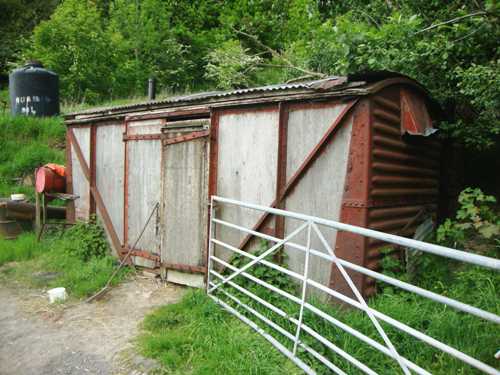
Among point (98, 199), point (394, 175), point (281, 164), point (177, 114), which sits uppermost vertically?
point (177, 114)

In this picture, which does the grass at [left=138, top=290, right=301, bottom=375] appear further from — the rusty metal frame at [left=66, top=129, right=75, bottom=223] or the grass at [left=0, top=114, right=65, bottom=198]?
the grass at [left=0, top=114, right=65, bottom=198]

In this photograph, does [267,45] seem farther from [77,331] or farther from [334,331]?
[334,331]

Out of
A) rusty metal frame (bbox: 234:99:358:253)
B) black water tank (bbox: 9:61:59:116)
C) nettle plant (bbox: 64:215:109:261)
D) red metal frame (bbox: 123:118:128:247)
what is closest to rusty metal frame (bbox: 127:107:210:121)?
red metal frame (bbox: 123:118:128:247)

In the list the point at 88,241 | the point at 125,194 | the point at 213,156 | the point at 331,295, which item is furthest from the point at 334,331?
the point at 88,241

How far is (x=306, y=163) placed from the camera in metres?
4.54

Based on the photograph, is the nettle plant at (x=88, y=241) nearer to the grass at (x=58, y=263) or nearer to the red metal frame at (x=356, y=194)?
the grass at (x=58, y=263)

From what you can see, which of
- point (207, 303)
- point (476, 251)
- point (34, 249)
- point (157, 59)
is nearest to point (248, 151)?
point (207, 303)

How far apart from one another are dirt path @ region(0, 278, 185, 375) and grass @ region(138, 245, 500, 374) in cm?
29

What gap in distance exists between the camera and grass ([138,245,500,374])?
10.2 feet

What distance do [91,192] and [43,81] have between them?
23.6 ft

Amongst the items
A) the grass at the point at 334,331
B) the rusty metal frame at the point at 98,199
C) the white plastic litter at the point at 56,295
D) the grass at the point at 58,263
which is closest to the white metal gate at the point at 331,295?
the grass at the point at 334,331

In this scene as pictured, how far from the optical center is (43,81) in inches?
499

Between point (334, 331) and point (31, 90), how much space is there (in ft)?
43.1

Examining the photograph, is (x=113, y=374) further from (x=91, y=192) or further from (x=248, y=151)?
(x=91, y=192)
